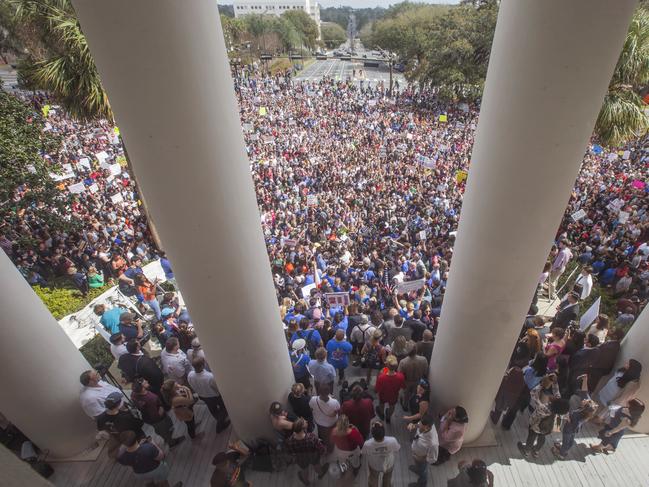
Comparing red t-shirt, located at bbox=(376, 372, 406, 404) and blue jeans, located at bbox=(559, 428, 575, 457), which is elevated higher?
red t-shirt, located at bbox=(376, 372, 406, 404)

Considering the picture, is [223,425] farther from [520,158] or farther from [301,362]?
[520,158]

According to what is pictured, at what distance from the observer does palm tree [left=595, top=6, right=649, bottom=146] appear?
28.8ft

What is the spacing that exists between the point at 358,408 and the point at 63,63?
11641mm

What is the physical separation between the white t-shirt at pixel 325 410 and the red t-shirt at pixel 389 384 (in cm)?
72

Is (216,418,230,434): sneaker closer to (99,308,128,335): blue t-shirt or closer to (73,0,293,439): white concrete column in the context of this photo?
(73,0,293,439): white concrete column

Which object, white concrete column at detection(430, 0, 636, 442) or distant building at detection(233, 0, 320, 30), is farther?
distant building at detection(233, 0, 320, 30)

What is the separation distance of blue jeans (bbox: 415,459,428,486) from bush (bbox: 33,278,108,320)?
9.42 meters

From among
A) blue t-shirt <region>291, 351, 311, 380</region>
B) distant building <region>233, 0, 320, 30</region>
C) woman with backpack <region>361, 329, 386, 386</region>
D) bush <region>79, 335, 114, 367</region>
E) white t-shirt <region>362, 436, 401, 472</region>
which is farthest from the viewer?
distant building <region>233, 0, 320, 30</region>

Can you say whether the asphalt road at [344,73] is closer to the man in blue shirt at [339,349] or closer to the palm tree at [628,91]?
the palm tree at [628,91]

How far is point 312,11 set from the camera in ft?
527

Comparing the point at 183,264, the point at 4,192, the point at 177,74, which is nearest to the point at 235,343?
the point at 183,264

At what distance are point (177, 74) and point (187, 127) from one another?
1.25ft

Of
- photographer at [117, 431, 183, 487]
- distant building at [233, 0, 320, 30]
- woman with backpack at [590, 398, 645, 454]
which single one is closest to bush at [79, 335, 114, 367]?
photographer at [117, 431, 183, 487]

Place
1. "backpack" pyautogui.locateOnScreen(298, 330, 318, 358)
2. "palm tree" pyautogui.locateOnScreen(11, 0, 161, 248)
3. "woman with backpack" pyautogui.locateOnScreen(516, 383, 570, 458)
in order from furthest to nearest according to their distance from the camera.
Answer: "palm tree" pyautogui.locateOnScreen(11, 0, 161, 248), "backpack" pyautogui.locateOnScreen(298, 330, 318, 358), "woman with backpack" pyautogui.locateOnScreen(516, 383, 570, 458)
